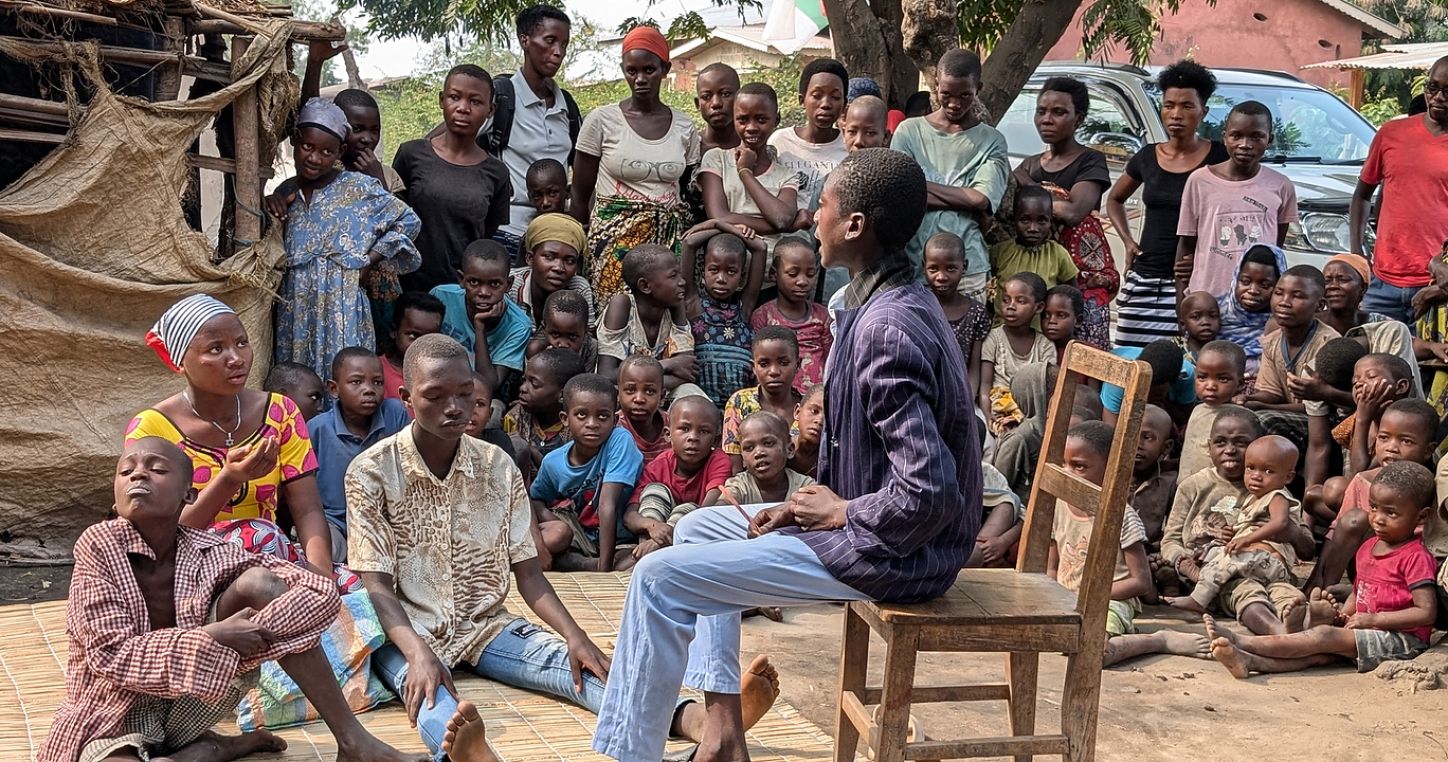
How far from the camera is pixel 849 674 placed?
3459 millimetres

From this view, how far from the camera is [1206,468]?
5.55m

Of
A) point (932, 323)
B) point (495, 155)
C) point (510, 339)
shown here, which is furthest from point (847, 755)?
point (495, 155)

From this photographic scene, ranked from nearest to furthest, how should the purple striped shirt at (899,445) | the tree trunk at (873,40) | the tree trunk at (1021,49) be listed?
the purple striped shirt at (899,445), the tree trunk at (1021,49), the tree trunk at (873,40)

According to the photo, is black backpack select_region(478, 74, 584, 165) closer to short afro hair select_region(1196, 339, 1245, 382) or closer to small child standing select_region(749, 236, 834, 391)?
small child standing select_region(749, 236, 834, 391)

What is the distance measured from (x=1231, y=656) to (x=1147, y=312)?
2654 millimetres

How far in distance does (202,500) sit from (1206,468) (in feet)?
12.2

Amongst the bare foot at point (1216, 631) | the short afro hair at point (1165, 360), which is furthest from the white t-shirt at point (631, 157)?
the bare foot at point (1216, 631)

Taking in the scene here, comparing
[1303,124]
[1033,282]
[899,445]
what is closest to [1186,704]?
[899,445]

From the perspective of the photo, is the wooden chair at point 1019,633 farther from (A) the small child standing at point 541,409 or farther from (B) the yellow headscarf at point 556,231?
(B) the yellow headscarf at point 556,231

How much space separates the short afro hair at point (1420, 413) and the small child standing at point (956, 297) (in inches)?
61.2

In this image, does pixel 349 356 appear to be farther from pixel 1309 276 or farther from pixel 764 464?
pixel 1309 276

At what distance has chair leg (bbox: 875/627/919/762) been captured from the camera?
9.96 feet

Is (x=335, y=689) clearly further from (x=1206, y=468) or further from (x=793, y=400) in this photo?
(x=1206, y=468)

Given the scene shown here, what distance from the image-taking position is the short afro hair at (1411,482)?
4.75 meters
